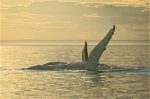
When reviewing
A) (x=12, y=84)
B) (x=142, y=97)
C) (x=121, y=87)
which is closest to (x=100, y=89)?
(x=121, y=87)

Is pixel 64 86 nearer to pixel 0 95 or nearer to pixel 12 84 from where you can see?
pixel 12 84

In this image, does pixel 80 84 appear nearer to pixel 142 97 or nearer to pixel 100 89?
pixel 100 89

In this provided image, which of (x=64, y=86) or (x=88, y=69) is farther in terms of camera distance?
(x=88, y=69)

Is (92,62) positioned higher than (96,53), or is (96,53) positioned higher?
(96,53)

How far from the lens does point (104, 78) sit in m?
50.5

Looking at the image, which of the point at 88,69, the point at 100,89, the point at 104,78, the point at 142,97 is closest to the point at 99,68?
the point at 88,69

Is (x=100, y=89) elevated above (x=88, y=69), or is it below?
above

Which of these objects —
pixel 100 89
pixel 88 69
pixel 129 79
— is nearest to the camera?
pixel 100 89

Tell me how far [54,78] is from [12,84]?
273 inches

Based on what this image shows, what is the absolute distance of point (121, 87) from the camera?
139 ft

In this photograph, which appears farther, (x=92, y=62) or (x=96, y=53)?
(x=92, y=62)

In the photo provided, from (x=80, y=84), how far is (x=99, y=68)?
1793 cm

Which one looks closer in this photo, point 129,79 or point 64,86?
point 64,86

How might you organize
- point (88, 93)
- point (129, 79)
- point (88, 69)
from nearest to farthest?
point (88, 93) → point (129, 79) → point (88, 69)
